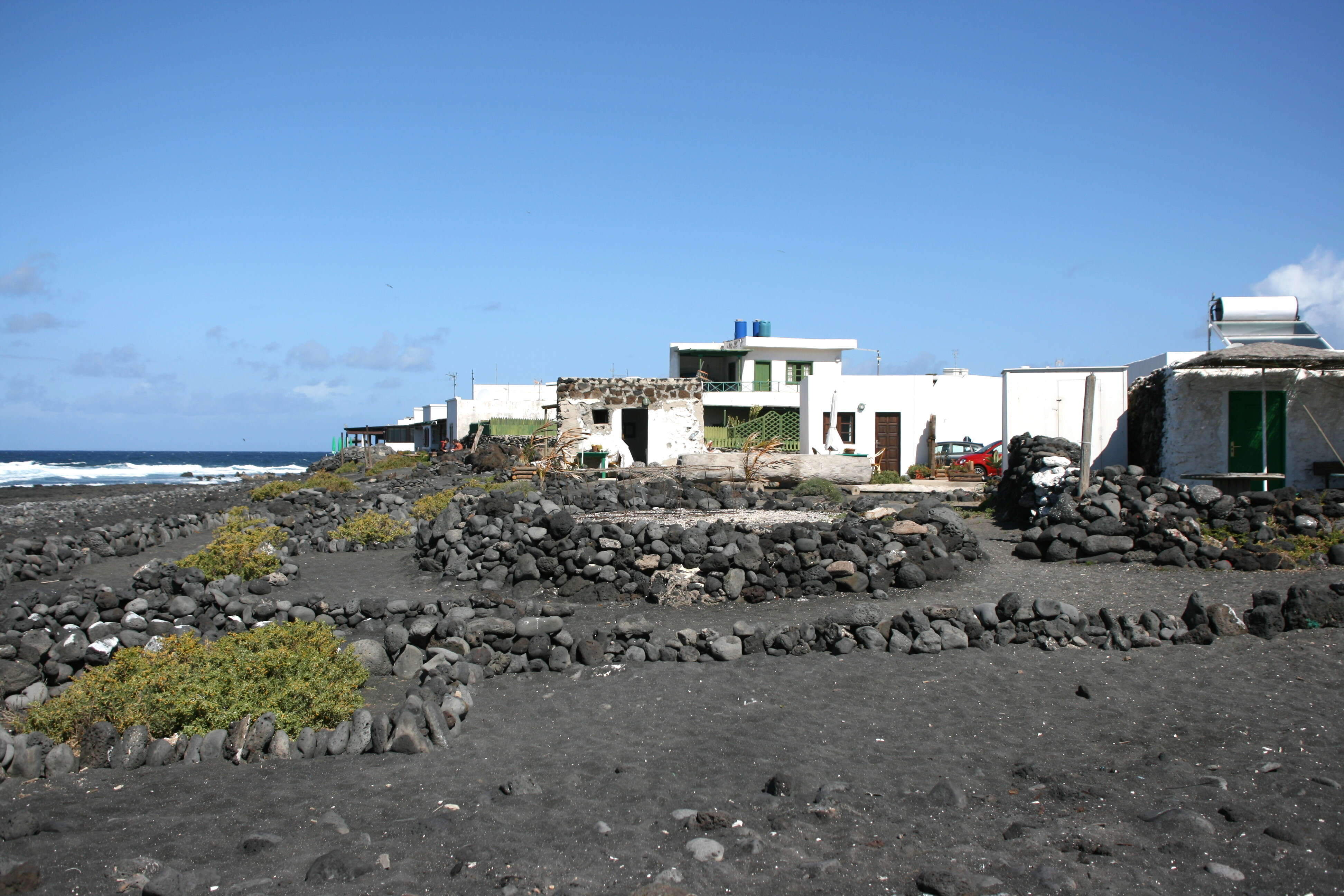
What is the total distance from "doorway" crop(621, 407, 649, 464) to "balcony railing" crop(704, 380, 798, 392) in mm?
12733

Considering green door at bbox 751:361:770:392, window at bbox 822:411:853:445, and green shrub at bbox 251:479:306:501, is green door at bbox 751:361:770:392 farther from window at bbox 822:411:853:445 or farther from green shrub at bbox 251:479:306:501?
green shrub at bbox 251:479:306:501

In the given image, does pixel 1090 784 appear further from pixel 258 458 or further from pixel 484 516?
pixel 258 458

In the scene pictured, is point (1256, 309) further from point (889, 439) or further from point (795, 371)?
point (795, 371)

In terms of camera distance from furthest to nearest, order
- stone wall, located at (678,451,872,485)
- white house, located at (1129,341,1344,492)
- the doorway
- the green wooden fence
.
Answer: the green wooden fence → the doorway → stone wall, located at (678,451,872,485) → white house, located at (1129,341,1344,492)

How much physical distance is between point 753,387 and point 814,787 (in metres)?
38.1

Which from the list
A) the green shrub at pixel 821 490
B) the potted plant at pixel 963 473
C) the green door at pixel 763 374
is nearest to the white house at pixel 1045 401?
the green shrub at pixel 821 490

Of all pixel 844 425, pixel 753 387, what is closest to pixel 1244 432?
pixel 844 425

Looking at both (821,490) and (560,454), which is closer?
(821,490)

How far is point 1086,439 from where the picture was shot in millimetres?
12031

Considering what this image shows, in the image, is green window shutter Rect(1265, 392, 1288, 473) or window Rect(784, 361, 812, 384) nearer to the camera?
green window shutter Rect(1265, 392, 1288, 473)

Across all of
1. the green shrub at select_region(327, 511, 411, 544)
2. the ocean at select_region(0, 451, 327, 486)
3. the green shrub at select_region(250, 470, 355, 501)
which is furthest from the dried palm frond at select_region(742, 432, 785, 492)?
the ocean at select_region(0, 451, 327, 486)

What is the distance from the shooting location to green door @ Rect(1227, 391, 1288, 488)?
1448cm

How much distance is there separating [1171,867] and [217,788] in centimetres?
488

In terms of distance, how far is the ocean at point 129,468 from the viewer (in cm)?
5778
